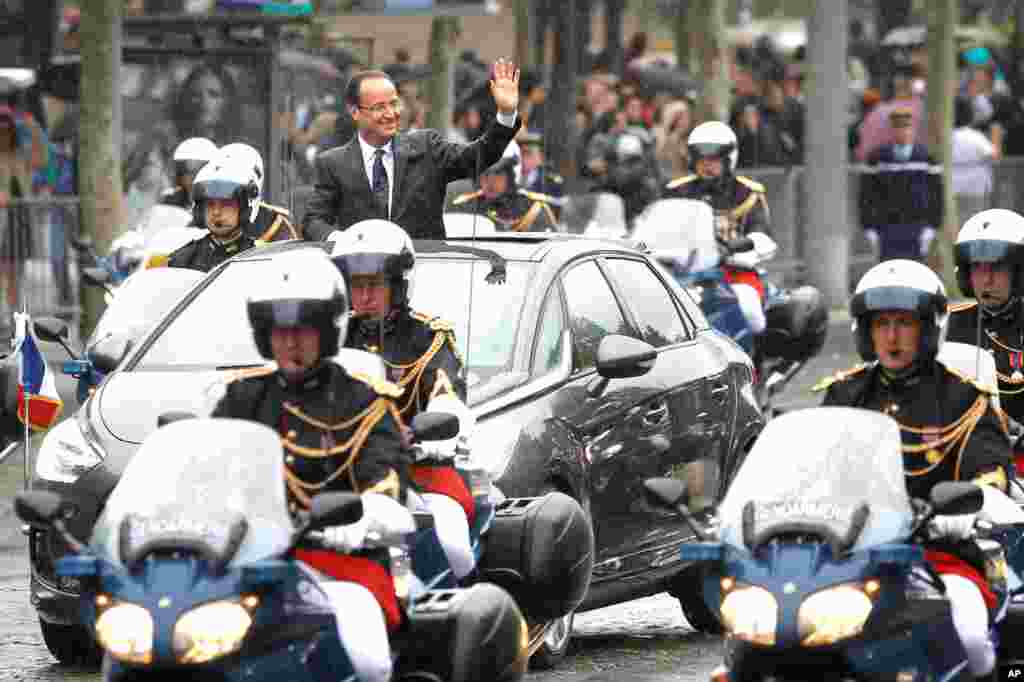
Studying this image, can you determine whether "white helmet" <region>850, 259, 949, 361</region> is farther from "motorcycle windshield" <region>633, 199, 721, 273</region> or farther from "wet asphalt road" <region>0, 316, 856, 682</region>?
"motorcycle windshield" <region>633, 199, 721, 273</region>

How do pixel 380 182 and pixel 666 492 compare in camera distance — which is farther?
pixel 380 182

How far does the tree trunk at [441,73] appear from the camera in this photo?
29.8 meters

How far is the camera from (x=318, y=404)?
25.6ft

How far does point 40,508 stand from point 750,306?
1133 centimetres

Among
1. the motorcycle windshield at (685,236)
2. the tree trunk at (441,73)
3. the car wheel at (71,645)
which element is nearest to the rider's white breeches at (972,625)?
the car wheel at (71,645)

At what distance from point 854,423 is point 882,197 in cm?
2028

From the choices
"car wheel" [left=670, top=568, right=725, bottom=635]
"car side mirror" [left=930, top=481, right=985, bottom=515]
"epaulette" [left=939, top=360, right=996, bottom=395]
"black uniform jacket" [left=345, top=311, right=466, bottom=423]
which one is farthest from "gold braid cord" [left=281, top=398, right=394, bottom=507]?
"car wheel" [left=670, top=568, right=725, bottom=635]

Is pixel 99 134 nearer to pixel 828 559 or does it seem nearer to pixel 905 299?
pixel 905 299

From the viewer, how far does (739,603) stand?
7.14 m

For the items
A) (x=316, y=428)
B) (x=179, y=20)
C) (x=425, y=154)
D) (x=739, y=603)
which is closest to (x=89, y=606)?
(x=316, y=428)

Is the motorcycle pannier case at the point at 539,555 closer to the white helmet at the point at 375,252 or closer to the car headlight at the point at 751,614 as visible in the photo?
the white helmet at the point at 375,252

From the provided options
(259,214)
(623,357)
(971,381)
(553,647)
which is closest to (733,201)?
(259,214)

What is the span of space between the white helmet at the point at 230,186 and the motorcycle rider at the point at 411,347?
3.98 meters

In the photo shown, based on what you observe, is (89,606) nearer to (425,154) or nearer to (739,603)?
(739,603)
